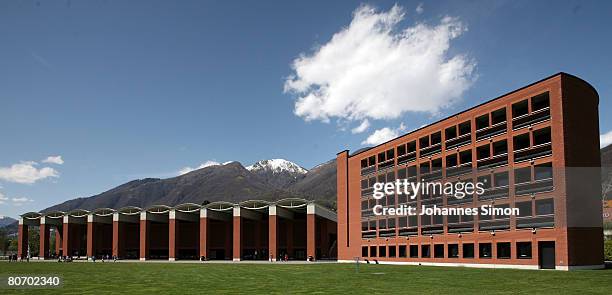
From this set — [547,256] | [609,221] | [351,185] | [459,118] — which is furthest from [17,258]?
[609,221]

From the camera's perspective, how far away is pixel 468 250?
6781 centimetres

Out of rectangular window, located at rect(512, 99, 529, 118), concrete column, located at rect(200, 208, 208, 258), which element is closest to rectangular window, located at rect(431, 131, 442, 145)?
rectangular window, located at rect(512, 99, 529, 118)

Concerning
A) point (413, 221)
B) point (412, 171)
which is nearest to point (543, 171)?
point (412, 171)

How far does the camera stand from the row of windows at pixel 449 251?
197 ft

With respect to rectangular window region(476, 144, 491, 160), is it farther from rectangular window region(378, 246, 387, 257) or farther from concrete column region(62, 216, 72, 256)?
concrete column region(62, 216, 72, 256)

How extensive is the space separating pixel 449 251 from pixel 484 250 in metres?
6.39

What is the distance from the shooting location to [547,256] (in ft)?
185

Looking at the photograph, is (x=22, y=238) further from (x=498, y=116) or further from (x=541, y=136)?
(x=541, y=136)

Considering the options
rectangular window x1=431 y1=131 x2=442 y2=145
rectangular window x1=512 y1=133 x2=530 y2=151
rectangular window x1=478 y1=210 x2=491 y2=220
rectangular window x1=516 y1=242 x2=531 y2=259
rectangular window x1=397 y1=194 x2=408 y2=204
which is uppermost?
rectangular window x1=431 y1=131 x2=442 y2=145

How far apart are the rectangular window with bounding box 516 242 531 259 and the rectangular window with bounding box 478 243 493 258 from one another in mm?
4622

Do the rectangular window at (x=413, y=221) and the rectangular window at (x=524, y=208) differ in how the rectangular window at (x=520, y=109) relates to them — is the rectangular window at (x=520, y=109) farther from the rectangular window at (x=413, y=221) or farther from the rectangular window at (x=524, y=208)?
the rectangular window at (x=413, y=221)

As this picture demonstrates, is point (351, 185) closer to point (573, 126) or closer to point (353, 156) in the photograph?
point (353, 156)

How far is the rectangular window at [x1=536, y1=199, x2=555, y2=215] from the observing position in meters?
57.3

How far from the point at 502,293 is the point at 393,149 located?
54.5 meters
